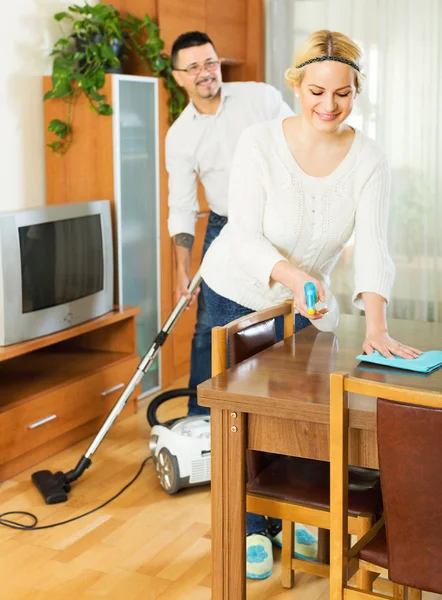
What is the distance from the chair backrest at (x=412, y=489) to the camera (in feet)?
5.06

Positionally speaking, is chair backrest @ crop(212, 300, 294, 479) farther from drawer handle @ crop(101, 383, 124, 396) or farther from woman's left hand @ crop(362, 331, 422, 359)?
drawer handle @ crop(101, 383, 124, 396)

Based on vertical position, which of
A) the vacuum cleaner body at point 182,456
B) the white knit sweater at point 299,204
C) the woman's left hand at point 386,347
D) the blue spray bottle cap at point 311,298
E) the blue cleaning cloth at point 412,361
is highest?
the white knit sweater at point 299,204

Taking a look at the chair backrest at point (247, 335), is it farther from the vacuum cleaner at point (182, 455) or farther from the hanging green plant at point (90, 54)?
the hanging green plant at point (90, 54)

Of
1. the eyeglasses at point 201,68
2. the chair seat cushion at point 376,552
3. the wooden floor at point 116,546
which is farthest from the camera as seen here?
the eyeglasses at point 201,68

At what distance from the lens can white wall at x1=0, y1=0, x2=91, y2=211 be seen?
12.5 ft

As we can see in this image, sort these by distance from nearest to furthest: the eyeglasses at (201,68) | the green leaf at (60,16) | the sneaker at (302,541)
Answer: the sneaker at (302,541) → the eyeglasses at (201,68) → the green leaf at (60,16)

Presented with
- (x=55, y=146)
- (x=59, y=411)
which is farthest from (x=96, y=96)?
(x=59, y=411)

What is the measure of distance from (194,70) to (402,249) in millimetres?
2053

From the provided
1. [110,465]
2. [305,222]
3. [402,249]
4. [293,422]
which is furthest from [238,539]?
[402,249]

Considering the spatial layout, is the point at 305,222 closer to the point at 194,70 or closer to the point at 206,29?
the point at 194,70

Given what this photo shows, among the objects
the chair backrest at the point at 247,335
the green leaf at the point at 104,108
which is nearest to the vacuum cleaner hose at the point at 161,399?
the chair backrest at the point at 247,335

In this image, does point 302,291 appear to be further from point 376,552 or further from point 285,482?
point 376,552

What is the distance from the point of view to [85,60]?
3969 mm

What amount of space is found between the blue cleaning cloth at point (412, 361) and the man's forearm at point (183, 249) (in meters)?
1.40
